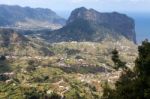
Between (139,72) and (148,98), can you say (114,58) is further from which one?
(148,98)

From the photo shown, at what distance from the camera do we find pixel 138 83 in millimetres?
83250

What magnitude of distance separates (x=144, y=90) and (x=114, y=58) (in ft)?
61.1

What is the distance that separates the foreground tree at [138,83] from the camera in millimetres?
81694

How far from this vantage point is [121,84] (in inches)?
3711

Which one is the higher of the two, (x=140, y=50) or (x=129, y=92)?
(x=140, y=50)


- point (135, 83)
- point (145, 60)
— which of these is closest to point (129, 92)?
point (135, 83)

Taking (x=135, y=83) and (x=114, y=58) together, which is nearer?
(x=135, y=83)

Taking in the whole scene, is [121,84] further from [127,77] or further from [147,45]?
[147,45]

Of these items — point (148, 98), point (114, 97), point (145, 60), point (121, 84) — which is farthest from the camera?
point (121, 84)

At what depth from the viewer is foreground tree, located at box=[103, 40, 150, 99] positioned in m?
81.7

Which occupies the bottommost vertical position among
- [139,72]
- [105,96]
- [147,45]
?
[105,96]

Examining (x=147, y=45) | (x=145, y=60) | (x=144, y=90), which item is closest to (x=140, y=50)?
(x=147, y=45)

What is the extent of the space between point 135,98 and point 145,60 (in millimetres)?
7886

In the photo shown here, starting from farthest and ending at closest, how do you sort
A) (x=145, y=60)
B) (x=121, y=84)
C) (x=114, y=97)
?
(x=121, y=84), (x=114, y=97), (x=145, y=60)
